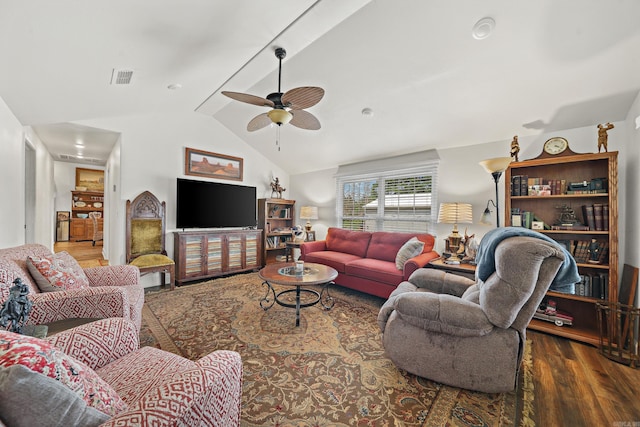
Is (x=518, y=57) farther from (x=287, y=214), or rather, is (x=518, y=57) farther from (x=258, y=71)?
(x=287, y=214)

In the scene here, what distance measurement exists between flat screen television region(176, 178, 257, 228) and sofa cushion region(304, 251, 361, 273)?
1.53 metres

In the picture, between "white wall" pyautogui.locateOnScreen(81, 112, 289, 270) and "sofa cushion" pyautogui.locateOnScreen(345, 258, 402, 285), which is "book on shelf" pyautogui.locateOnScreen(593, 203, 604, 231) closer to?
"sofa cushion" pyautogui.locateOnScreen(345, 258, 402, 285)

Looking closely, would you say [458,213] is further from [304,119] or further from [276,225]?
[276,225]

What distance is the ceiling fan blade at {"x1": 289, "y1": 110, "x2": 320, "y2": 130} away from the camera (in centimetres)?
253

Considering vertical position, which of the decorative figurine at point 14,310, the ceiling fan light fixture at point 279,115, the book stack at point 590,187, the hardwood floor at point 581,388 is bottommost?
the hardwood floor at point 581,388

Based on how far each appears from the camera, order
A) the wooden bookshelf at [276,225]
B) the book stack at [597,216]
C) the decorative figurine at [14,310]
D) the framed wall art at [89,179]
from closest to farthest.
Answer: the decorative figurine at [14,310]
the book stack at [597,216]
the wooden bookshelf at [276,225]
the framed wall art at [89,179]

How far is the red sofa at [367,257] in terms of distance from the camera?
3164 millimetres

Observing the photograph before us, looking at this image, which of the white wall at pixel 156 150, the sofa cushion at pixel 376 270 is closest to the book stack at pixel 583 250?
the sofa cushion at pixel 376 270

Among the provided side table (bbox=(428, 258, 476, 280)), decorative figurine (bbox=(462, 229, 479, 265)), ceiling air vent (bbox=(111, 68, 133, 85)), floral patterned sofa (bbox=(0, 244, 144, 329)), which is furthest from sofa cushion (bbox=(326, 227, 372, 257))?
ceiling air vent (bbox=(111, 68, 133, 85))

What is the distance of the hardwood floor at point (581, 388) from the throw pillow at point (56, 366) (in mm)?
2079

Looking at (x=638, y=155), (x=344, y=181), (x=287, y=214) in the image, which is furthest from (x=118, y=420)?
(x=287, y=214)

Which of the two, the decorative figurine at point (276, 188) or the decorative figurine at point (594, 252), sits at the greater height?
the decorative figurine at point (276, 188)

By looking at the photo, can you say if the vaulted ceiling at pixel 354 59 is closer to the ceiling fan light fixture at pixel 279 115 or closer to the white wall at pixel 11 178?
A: the white wall at pixel 11 178

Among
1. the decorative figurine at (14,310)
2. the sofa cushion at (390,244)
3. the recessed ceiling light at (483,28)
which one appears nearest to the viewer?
the decorative figurine at (14,310)
